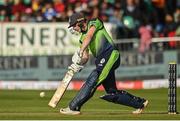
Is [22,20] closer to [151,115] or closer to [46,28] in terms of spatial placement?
[46,28]

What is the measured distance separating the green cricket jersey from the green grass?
1.25 meters

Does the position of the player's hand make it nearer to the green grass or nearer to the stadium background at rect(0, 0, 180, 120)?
the green grass

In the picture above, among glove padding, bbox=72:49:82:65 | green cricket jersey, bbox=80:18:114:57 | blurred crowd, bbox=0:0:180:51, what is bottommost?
blurred crowd, bbox=0:0:180:51

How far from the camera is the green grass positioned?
48.8ft

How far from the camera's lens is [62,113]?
51.0 feet

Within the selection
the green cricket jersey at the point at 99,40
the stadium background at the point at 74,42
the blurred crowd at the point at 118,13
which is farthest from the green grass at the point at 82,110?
the blurred crowd at the point at 118,13

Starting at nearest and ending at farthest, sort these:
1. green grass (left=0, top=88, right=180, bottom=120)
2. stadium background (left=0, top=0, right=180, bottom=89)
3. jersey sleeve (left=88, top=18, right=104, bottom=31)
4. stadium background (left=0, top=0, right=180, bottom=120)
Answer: green grass (left=0, top=88, right=180, bottom=120)
jersey sleeve (left=88, top=18, right=104, bottom=31)
stadium background (left=0, top=0, right=180, bottom=120)
stadium background (left=0, top=0, right=180, bottom=89)

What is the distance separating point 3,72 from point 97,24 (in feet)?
41.9

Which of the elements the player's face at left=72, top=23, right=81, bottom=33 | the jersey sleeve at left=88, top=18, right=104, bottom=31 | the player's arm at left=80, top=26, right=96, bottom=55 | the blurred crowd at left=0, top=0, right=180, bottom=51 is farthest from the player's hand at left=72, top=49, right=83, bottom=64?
the blurred crowd at left=0, top=0, right=180, bottom=51

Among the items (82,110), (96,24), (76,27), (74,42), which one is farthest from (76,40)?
(96,24)

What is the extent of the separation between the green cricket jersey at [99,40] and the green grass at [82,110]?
1.25 metres

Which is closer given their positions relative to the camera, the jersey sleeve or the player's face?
the jersey sleeve

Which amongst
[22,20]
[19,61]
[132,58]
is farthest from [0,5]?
[132,58]

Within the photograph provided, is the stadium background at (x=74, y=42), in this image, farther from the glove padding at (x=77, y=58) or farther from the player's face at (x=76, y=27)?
the player's face at (x=76, y=27)
